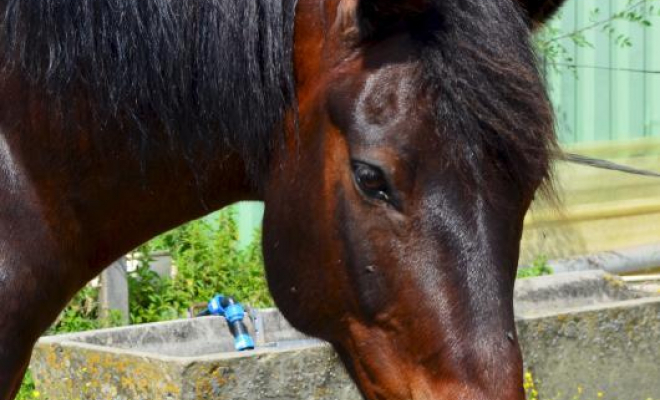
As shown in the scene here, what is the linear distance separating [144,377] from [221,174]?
172 cm

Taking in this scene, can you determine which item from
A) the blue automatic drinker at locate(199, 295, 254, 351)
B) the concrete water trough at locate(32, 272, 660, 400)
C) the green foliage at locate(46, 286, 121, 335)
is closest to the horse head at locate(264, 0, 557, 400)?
the concrete water trough at locate(32, 272, 660, 400)

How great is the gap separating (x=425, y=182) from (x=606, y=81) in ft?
17.7

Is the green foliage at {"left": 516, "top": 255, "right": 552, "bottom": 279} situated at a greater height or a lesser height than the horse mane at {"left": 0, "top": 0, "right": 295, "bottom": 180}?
lesser

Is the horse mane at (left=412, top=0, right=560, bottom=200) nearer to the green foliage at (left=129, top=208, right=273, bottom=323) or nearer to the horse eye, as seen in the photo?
the horse eye

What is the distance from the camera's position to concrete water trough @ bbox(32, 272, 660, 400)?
3.91 meters

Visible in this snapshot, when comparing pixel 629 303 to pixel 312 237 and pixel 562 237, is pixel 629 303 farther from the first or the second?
pixel 312 237

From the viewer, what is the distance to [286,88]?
2.27 metres

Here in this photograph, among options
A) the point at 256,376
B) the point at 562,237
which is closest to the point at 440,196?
the point at 256,376

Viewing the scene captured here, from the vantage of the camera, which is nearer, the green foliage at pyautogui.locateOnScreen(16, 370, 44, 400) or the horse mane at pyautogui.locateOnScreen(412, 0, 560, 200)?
the horse mane at pyautogui.locateOnScreen(412, 0, 560, 200)

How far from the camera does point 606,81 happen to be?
7.28m

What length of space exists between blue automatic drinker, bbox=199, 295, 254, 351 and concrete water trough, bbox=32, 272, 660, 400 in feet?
0.18

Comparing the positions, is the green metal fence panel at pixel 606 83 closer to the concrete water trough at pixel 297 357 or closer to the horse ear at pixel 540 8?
the concrete water trough at pixel 297 357

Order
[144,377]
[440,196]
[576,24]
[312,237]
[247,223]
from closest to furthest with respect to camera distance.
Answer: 1. [440,196]
2. [312,237]
3. [144,377]
4. [247,223]
5. [576,24]

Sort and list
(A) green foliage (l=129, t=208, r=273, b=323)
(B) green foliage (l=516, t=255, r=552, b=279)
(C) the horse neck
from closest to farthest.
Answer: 1. (C) the horse neck
2. (A) green foliage (l=129, t=208, r=273, b=323)
3. (B) green foliage (l=516, t=255, r=552, b=279)
